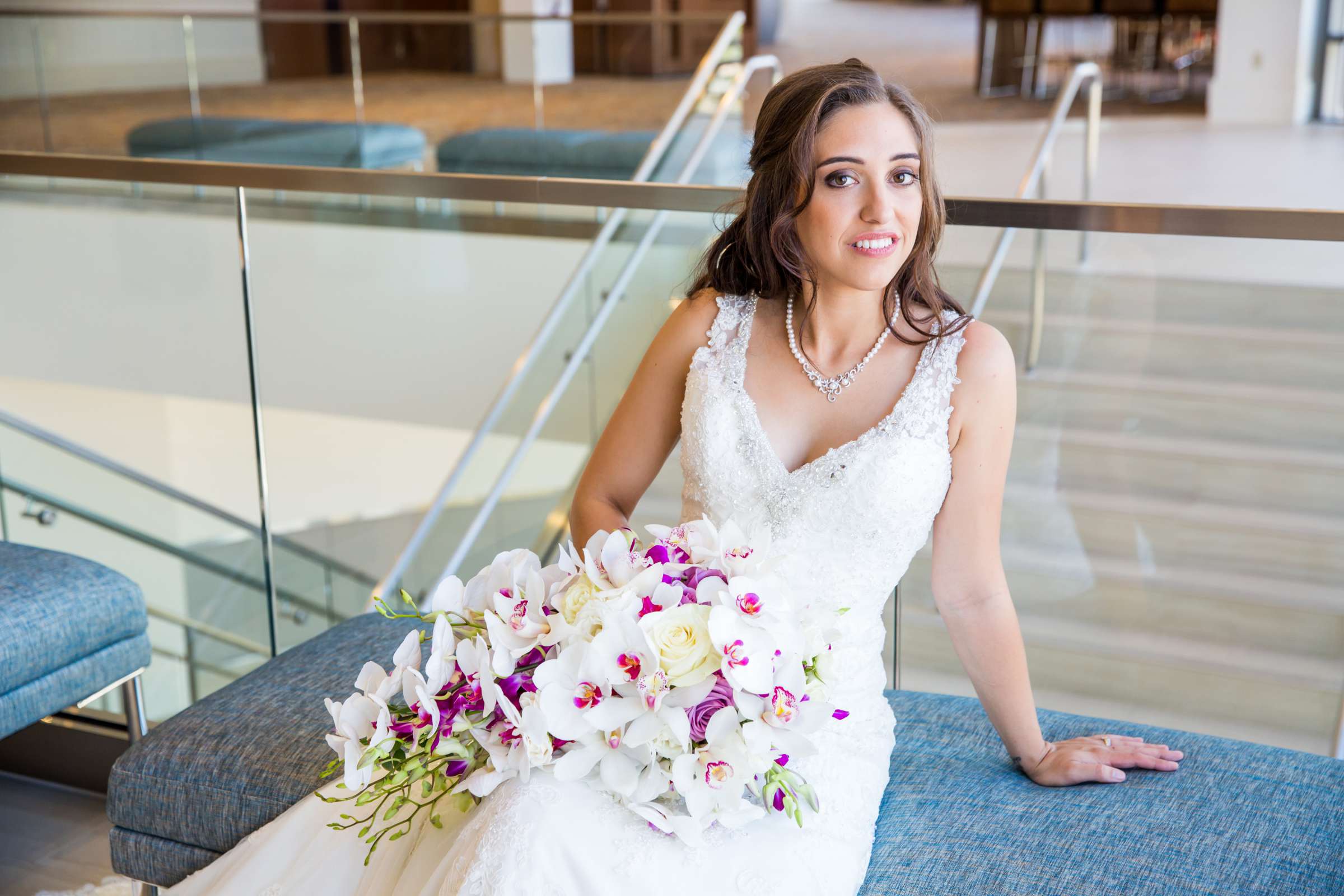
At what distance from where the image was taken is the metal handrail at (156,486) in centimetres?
373

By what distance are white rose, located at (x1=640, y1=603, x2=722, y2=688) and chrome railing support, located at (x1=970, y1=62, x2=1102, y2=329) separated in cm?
111

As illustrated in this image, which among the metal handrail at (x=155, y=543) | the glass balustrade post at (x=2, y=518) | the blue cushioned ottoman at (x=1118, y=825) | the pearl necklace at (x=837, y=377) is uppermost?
the pearl necklace at (x=837, y=377)

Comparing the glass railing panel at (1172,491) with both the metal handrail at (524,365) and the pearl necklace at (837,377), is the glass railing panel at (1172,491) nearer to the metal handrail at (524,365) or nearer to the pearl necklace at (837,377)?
the pearl necklace at (837,377)

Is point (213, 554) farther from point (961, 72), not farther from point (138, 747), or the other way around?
point (961, 72)

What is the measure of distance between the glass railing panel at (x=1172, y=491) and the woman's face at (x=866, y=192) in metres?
0.60

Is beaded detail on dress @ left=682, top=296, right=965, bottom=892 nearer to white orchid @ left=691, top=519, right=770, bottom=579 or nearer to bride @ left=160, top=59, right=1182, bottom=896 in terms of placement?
bride @ left=160, top=59, right=1182, bottom=896

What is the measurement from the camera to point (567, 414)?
14.5ft

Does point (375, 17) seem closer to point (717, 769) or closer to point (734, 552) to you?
point (734, 552)

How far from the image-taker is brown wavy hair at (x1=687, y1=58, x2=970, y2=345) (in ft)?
5.56

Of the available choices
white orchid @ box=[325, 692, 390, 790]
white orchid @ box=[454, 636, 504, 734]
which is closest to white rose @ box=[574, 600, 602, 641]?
white orchid @ box=[454, 636, 504, 734]

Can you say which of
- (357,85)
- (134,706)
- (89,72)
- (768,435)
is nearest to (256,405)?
(134,706)

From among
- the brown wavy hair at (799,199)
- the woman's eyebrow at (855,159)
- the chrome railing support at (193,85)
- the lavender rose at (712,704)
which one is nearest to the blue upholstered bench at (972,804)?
the lavender rose at (712,704)

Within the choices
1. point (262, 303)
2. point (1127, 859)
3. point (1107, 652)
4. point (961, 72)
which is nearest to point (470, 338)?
point (262, 303)

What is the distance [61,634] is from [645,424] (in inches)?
42.2
